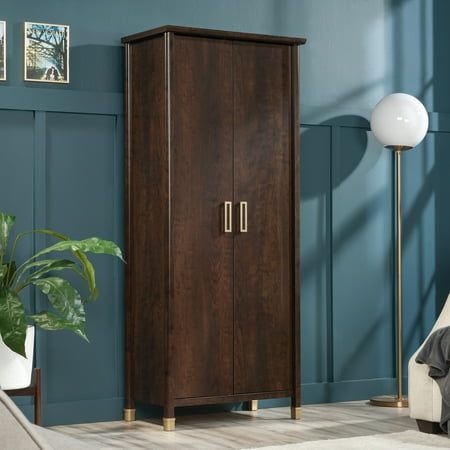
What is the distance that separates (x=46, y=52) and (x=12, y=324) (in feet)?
4.74

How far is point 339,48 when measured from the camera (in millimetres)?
5438

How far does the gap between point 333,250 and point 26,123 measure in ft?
5.90

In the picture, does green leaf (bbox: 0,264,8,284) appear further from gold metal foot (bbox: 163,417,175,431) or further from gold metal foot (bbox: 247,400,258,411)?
gold metal foot (bbox: 247,400,258,411)

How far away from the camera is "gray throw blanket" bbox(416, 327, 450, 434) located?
4.20m

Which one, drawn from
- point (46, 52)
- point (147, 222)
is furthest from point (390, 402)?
point (46, 52)

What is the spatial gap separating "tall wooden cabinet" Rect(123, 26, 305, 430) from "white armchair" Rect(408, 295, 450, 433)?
68 cm

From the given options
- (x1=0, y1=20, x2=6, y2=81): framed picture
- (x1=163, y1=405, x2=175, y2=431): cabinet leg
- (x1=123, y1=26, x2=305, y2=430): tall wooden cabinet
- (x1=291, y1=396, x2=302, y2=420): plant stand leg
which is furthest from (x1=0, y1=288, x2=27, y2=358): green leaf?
(x1=291, y1=396, x2=302, y2=420): plant stand leg

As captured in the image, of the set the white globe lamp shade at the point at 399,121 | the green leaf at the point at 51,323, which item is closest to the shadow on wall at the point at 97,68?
the green leaf at the point at 51,323

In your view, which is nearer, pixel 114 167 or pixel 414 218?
pixel 114 167


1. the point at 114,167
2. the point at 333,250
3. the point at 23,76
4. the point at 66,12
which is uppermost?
the point at 66,12

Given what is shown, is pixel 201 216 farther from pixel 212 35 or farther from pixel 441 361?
pixel 441 361

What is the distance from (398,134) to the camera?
517cm

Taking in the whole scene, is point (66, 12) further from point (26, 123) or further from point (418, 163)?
point (418, 163)

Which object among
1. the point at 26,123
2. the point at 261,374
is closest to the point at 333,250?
the point at 261,374
